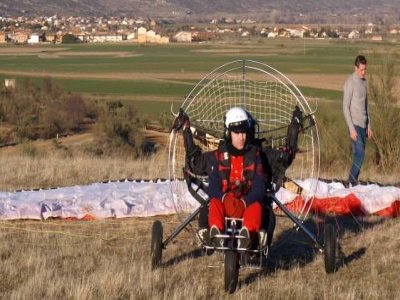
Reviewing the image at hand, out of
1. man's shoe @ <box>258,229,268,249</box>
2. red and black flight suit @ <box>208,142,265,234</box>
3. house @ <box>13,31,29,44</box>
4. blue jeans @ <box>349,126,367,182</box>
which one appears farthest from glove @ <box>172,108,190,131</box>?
house @ <box>13,31,29,44</box>

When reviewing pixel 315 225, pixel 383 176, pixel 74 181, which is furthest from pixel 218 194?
pixel 383 176

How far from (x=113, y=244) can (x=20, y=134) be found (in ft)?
80.3

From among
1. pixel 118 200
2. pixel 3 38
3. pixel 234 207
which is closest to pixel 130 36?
pixel 3 38

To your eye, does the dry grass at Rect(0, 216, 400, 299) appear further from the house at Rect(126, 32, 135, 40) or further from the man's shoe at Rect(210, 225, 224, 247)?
the house at Rect(126, 32, 135, 40)

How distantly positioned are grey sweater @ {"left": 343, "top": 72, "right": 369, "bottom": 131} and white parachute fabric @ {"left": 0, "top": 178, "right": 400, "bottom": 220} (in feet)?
3.05

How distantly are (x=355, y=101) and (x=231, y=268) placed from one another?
482 centimetres

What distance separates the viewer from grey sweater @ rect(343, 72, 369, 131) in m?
10.4

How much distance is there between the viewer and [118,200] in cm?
929

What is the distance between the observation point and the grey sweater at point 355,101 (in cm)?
1041

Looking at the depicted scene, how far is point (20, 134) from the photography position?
31.6 m

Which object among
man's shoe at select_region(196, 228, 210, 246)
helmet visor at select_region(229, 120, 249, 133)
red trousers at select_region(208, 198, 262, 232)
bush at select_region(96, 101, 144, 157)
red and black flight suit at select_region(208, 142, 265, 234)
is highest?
helmet visor at select_region(229, 120, 249, 133)

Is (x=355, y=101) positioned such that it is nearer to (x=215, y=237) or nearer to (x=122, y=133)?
(x=215, y=237)

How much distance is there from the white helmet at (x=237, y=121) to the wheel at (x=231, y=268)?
3.25 feet

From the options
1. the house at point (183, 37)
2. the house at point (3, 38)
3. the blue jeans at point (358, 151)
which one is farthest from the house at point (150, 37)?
the blue jeans at point (358, 151)
